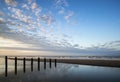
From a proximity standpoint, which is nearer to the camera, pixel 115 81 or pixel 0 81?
pixel 115 81

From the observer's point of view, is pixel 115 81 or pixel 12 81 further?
pixel 12 81

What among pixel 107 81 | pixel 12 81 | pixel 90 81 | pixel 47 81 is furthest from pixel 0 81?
pixel 107 81

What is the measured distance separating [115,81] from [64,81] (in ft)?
24.0

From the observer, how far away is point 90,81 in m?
20.8

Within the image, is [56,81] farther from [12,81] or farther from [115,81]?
[115,81]

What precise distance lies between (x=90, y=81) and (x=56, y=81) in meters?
4.99

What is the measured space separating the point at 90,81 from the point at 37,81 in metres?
7.91

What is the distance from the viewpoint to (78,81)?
20922mm

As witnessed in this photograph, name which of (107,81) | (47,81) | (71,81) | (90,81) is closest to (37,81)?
(47,81)

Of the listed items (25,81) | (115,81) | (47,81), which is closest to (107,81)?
(115,81)

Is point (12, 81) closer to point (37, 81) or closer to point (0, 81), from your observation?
point (0, 81)

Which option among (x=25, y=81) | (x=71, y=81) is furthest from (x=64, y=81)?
(x=25, y=81)

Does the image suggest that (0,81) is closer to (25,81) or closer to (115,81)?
(25,81)

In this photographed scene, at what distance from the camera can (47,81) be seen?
21.3 metres
